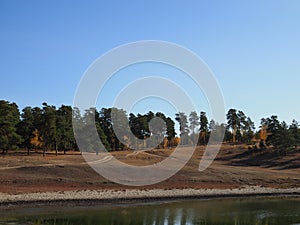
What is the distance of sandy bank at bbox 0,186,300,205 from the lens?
43062mm

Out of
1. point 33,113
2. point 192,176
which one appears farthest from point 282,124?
point 33,113

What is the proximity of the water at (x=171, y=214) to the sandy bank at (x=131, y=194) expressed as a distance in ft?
12.8

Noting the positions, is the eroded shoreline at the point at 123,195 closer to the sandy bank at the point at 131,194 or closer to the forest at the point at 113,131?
the sandy bank at the point at 131,194

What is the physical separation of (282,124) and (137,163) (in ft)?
141

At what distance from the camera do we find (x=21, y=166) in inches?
2371

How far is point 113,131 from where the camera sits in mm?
103562

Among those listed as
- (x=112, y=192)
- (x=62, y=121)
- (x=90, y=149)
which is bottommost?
(x=112, y=192)

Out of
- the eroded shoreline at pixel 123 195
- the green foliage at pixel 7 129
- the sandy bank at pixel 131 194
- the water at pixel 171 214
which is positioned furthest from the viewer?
the green foliage at pixel 7 129

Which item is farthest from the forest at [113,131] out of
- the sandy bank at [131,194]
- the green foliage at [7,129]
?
the sandy bank at [131,194]

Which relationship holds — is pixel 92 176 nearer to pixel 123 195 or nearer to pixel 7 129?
pixel 123 195

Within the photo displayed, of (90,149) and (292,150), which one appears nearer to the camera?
(90,149)

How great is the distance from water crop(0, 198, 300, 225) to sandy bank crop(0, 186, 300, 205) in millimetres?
3904

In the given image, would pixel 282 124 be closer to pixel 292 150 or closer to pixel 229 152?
pixel 292 150

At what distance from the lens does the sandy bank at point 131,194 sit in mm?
43062
